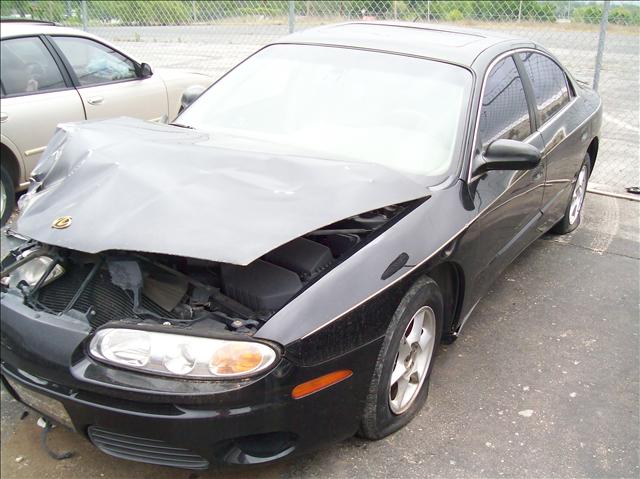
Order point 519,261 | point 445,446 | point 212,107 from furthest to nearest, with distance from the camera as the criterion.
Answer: point 519,261 < point 212,107 < point 445,446

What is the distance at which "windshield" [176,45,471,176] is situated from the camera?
3.04m

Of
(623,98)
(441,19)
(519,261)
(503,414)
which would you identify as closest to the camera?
(503,414)

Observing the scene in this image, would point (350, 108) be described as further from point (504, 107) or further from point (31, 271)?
point (31, 271)

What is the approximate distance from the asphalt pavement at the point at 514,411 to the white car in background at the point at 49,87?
2.85 metres

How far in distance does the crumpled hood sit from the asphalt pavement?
34.0 inches

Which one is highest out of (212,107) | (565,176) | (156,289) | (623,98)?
(212,107)

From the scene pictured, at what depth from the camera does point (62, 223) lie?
7.70ft

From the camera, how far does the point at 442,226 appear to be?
2676 millimetres

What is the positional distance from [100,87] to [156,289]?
3948 mm

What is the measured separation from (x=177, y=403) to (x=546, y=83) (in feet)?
10.9

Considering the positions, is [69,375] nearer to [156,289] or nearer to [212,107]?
[156,289]

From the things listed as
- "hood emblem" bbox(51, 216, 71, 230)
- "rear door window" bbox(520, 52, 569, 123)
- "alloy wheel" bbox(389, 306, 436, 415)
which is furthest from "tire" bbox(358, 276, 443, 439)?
"rear door window" bbox(520, 52, 569, 123)

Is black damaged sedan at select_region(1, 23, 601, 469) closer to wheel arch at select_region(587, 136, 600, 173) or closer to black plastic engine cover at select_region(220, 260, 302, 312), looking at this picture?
black plastic engine cover at select_region(220, 260, 302, 312)

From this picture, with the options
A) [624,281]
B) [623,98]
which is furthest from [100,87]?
[623,98]
